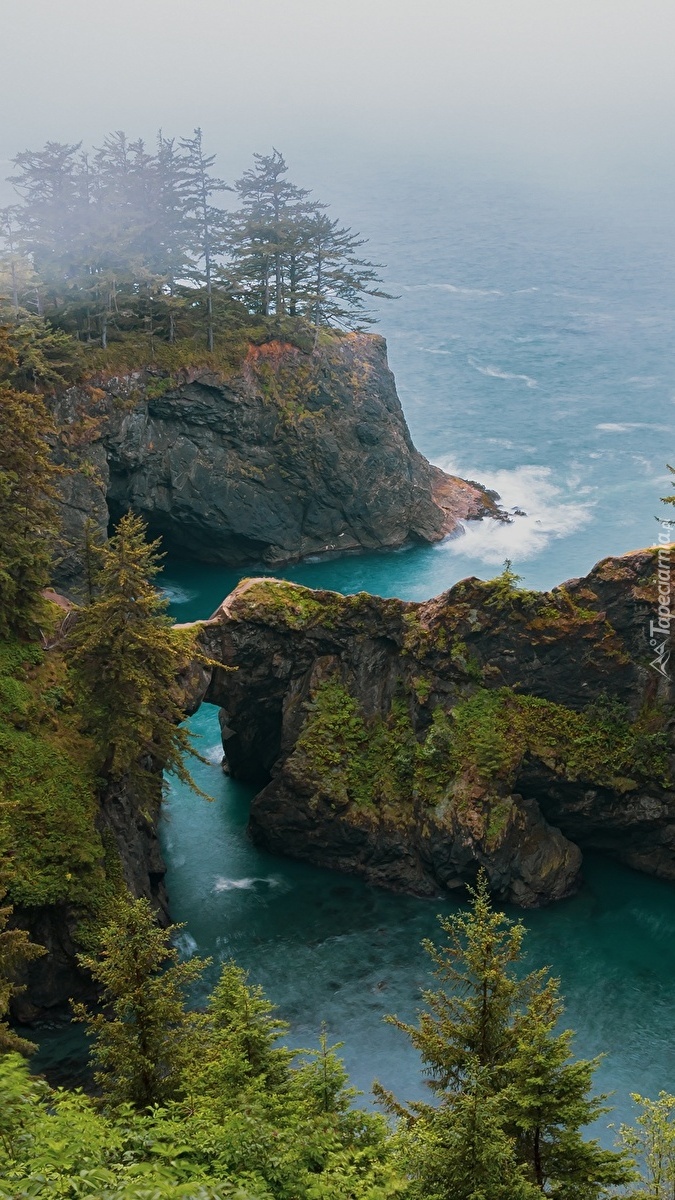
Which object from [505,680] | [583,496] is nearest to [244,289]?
[583,496]

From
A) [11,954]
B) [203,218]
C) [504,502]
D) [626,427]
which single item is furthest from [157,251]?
[11,954]

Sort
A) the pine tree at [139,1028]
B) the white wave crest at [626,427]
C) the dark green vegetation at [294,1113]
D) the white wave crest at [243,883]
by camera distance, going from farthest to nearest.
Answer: the white wave crest at [626,427], the white wave crest at [243,883], the pine tree at [139,1028], the dark green vegetation at [294,1113]

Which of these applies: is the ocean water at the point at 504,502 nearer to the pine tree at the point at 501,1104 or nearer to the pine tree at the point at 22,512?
the pine tree at the point at 22,512

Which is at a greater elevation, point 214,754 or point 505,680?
point 505,680

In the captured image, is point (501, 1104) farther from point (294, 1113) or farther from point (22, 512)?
point (22, 512)

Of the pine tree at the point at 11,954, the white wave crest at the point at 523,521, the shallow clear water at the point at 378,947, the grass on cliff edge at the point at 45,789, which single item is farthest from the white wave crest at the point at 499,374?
the pine tree at the point at 11,954

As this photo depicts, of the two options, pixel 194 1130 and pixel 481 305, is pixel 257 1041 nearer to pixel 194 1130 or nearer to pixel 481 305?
pixel 194 1130
